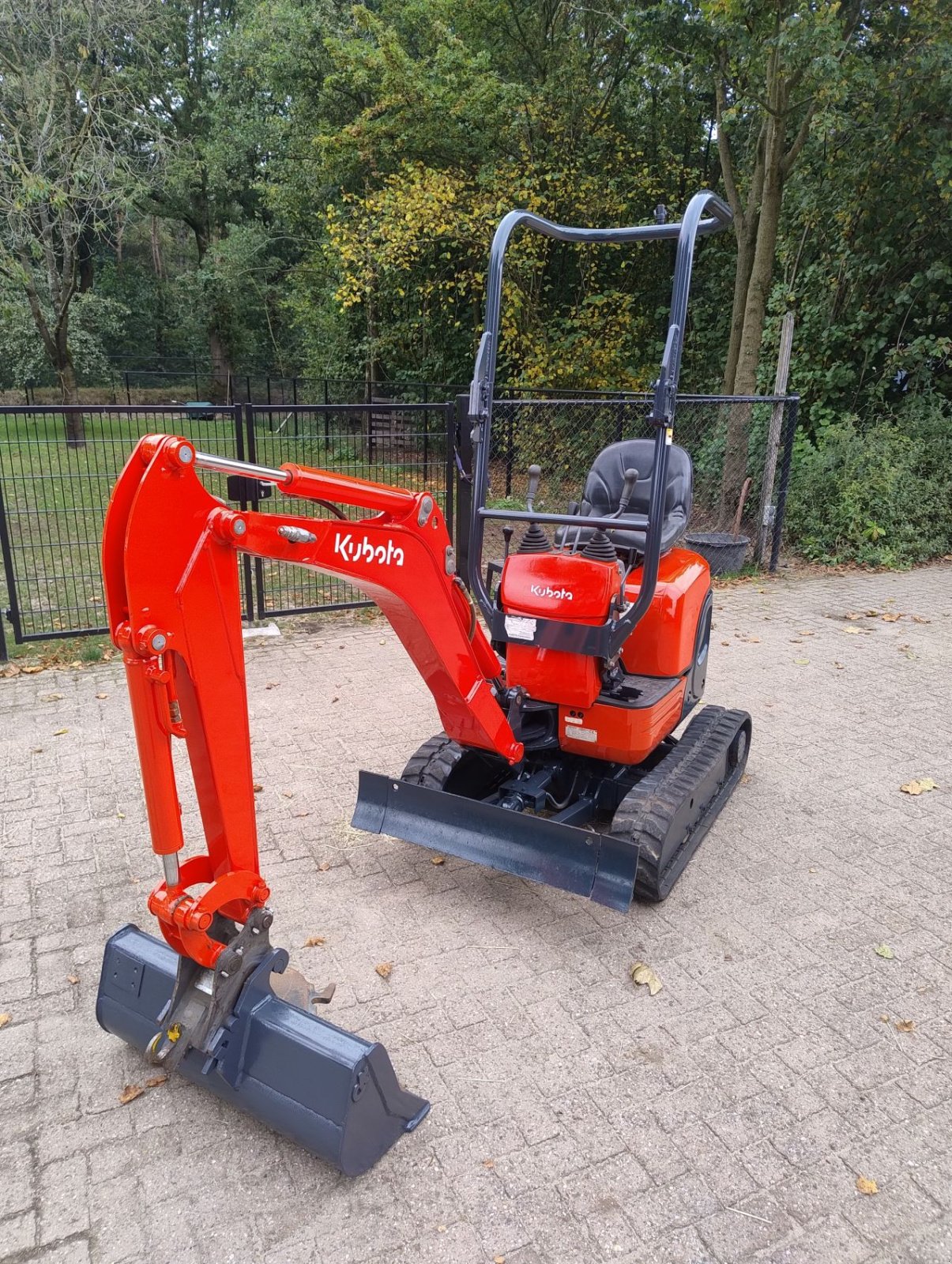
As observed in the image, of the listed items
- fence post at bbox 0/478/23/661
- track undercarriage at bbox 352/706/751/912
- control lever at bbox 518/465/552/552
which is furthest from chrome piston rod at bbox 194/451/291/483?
fence post at bbox 0/478/23/661

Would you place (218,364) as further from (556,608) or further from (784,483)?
(556,608)

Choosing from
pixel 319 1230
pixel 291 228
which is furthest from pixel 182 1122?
pixel 291 228

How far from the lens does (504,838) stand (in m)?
3.45

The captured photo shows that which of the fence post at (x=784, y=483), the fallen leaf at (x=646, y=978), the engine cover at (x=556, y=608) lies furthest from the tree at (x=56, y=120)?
the fallen leaf at (x=646, y=978)

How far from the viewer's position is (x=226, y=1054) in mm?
2434

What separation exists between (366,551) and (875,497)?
9085mm

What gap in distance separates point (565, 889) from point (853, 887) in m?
1.45

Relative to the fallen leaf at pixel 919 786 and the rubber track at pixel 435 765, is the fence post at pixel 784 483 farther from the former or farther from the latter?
the rubber track at pixel 435 765

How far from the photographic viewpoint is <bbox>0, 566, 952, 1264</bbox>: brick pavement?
2293 mm

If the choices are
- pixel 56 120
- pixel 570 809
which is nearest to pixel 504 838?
pixel 570 809

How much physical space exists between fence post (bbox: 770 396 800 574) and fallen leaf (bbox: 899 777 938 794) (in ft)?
16.8

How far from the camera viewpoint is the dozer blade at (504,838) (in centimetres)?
324

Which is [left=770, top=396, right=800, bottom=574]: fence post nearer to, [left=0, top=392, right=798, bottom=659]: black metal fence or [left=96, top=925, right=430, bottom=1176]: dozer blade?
[left=0, top=392, right=798, bottom=659]: black metal fence

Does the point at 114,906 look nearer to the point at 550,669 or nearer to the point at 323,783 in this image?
the point at 323,783
